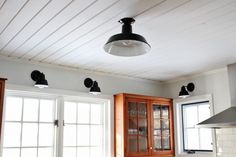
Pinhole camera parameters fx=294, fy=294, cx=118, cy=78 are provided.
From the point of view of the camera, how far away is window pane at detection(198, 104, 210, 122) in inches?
176

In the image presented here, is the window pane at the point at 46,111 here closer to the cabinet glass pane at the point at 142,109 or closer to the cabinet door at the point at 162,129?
the cabinet glass pane at the point at 142,109

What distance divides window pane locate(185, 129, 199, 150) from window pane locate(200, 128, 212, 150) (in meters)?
0.10

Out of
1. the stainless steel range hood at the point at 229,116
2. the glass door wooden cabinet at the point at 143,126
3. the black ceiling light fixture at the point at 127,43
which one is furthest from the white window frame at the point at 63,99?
the black ceiling light fixture at the point at 127,43

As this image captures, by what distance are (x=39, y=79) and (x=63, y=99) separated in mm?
489

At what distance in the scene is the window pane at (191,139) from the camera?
15.1 feet

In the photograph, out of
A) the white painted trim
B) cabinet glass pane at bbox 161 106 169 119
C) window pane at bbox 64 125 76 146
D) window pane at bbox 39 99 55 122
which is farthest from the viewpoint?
cabinet glass pane at bbox 161 106 169 119

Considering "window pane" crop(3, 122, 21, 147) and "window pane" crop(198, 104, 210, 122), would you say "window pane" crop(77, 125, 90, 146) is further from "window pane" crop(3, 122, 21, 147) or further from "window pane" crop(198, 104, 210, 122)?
"window pane" crop(198, 104, 210, 122)

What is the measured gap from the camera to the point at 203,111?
4.55 m

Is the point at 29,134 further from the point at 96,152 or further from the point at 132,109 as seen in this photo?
the point at 132,109

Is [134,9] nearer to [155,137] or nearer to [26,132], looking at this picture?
[26,132]

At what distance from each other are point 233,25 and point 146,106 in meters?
2.18

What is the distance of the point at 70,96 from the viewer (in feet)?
13.4

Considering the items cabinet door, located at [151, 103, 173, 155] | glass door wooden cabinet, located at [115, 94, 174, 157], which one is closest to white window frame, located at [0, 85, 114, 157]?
glass door wooden cabinet, located at [115, 94, 174, 157]

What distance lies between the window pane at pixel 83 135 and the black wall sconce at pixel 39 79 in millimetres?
870
